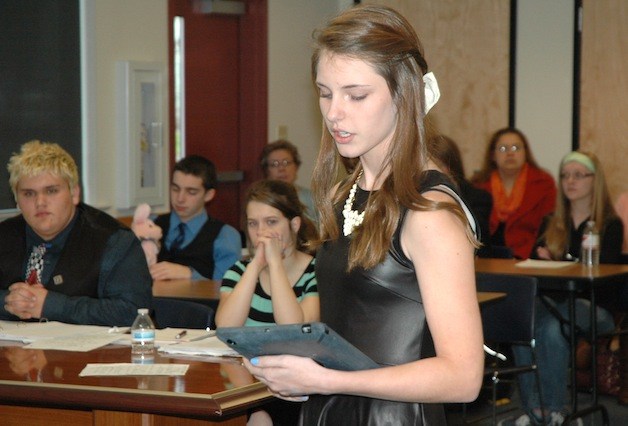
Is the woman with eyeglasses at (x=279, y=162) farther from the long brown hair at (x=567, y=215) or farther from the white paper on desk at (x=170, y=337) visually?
the white paper on desk at (x=170, y=337)

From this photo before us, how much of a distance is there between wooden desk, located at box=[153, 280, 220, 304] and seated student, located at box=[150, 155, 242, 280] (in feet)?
1.34

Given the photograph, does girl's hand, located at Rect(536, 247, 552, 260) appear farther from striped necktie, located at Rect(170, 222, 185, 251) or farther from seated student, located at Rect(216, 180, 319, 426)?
seated student, located at Rect(216, 180, 319, 426)

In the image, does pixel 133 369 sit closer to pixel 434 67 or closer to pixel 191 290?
pixel 191 290

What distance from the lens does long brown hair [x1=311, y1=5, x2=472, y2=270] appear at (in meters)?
1.81

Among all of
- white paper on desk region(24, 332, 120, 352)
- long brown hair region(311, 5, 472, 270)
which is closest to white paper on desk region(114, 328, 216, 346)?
white paper on desk region(24, 332, 120, 352)

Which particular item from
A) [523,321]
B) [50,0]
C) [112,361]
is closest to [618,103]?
[523,321]

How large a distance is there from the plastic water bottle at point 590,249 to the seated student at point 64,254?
9.52 feet

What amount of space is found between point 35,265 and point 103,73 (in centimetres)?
277

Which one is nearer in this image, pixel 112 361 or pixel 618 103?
pixel 112 361

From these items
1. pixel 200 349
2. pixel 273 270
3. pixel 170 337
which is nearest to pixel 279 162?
pixel 273 270

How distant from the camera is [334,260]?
1.95 meters

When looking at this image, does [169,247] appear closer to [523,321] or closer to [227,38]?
[523,321]

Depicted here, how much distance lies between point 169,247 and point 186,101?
1.94 m

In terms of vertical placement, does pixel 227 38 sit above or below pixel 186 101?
above
